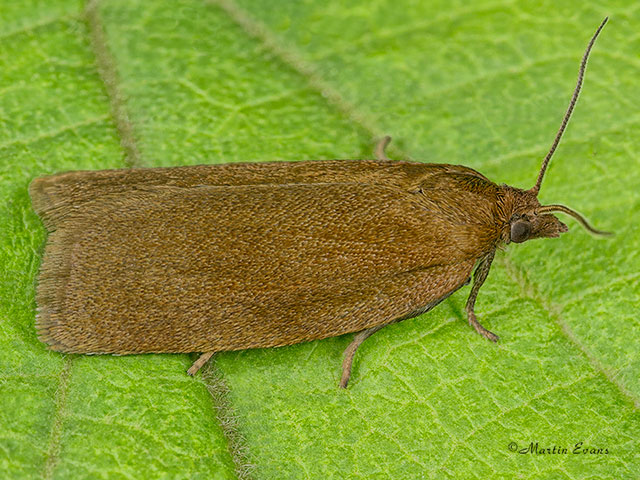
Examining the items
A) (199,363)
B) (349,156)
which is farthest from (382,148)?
(199,363)

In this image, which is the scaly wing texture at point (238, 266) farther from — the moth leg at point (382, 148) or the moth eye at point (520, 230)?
the moth leg at point (382, 148)

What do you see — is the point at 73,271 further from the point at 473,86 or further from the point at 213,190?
the point at 473,86

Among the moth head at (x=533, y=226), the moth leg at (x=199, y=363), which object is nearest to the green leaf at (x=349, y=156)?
the moth leg at (x=199, y=363)

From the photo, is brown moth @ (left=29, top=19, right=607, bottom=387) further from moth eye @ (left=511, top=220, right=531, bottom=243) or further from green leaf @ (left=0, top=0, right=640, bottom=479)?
green leaf @ (left=0, top=0, right=640, bottom=479)

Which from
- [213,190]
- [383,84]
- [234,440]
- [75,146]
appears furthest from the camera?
[383,84]

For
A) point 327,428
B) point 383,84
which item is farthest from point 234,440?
point 383,84

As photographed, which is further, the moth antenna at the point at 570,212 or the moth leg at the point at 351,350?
the moth antenna at the point at 570,212

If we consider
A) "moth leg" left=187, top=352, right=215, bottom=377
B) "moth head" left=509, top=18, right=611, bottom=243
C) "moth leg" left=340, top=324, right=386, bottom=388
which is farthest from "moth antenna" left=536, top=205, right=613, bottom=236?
"moth leg" left=187, top=352, right=215, bottom=377
